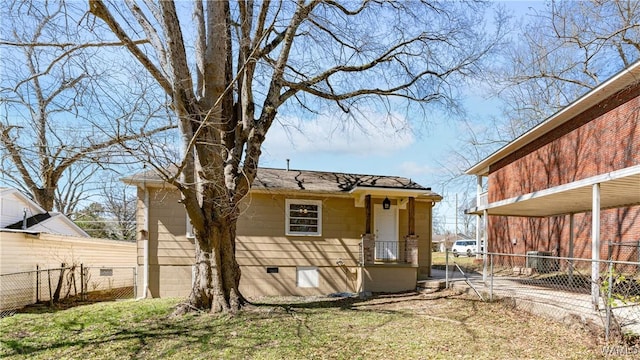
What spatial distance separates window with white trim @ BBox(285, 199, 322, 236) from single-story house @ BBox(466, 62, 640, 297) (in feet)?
17.2

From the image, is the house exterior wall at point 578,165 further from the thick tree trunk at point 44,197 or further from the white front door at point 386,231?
the thick tree trunk at point 44,197

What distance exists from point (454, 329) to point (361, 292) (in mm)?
4239

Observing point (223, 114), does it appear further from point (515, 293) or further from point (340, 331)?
point (515, 293)

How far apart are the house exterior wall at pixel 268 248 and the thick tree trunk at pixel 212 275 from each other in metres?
3.01

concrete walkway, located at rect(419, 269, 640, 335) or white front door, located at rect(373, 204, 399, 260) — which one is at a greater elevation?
white front door, located at rect(373, 204, 399, 260)

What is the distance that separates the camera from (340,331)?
20.9ft

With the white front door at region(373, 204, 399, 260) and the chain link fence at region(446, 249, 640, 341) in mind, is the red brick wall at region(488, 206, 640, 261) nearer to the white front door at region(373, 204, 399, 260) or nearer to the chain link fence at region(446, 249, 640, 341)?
the chain link fence at region(446, 249, 640, 341)

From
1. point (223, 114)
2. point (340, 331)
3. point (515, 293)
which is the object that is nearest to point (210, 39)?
point (223, 114)

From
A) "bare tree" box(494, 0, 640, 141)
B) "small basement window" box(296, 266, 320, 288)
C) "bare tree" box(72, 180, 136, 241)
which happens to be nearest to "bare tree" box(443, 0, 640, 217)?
"bare tree" box(494, 0, 640, 141)

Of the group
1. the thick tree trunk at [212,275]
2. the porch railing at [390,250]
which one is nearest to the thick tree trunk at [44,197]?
the thick tree trunk at [212,275]

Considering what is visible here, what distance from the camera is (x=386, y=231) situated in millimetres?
12336

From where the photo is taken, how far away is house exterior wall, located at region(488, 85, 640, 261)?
8.10 m

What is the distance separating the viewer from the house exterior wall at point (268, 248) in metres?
10.5

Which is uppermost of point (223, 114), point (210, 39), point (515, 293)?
point (210, 39)
